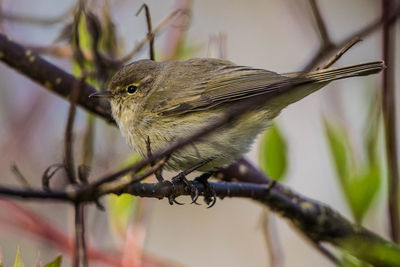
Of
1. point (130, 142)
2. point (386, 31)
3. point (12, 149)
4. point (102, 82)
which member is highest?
point (386, 31)

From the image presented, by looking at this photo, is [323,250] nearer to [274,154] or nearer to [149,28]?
[274,154]

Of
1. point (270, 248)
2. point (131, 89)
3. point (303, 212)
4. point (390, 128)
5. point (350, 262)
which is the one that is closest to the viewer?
point (350, 262)

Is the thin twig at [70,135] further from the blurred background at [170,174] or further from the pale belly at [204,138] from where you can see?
the pale belly at [204,138]

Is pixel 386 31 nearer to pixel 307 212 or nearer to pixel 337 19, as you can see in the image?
pixel 307 212

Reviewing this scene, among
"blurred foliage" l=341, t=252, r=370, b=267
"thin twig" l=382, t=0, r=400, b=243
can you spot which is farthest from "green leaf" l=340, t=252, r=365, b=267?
"thin twig" l=382, t=0, r=400, b=243

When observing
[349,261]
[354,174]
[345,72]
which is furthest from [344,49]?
[349,261]

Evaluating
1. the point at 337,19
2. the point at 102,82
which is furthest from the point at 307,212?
the point at 337,19

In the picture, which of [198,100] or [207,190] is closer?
[207,190]
